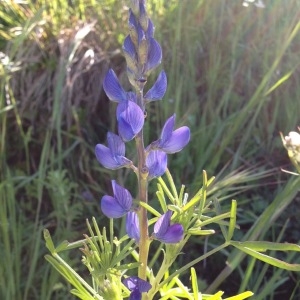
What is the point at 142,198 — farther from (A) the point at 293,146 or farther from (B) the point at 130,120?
(A) the point at 293,146

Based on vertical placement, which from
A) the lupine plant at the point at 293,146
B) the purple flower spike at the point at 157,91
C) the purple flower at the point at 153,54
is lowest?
the lupine plant at the point at 293,146

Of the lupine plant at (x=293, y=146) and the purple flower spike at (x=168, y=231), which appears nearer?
the purple flower spike at (x=168, y=231)

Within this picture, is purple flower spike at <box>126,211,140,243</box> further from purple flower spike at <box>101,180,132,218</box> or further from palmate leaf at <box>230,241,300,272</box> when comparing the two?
palmate leaf at <box>230,241,300,272</box>

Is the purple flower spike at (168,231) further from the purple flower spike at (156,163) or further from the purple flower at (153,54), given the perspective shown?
the purple flower at (153,54)

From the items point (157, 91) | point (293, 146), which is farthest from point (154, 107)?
point (157, 91)

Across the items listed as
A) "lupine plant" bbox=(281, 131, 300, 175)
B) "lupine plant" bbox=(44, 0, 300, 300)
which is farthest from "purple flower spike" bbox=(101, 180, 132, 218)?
"lupine plant" bbox=(281, 131, 300, 175)

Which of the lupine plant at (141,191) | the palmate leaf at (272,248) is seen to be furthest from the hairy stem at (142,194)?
the palmate leaf at (272,248)
